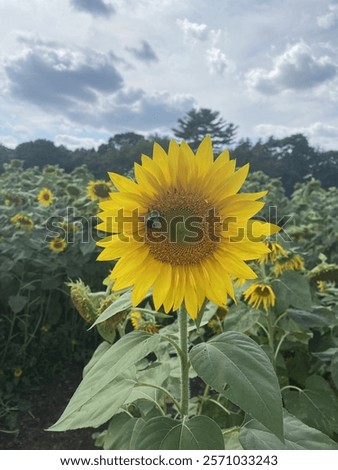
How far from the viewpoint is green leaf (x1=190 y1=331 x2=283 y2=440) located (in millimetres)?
973

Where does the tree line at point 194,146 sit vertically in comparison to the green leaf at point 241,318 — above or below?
above

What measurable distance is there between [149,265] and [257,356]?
390 millimetres

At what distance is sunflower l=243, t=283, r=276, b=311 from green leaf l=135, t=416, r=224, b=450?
0.87 metres

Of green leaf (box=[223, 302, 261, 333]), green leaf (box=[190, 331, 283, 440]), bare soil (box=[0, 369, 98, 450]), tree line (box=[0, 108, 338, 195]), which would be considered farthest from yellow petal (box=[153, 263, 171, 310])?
tree line (box=[0, 108, 338, 195])

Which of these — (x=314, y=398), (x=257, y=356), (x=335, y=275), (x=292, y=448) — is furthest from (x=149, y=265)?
(x=335, y=275)

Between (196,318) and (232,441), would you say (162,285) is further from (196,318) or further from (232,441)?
(232,441)

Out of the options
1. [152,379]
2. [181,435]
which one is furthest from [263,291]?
[181,435]

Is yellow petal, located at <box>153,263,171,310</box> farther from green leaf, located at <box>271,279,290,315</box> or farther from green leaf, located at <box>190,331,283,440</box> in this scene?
green leaf, located at <box>271,279,290,315</box>

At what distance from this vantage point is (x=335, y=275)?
7.44ft

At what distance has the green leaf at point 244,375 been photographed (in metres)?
0.97

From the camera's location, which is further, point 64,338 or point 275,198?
point 275,198

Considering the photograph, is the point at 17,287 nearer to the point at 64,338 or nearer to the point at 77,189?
the point at 64,338

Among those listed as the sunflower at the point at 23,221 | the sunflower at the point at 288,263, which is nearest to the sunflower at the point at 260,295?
the sunflower at the point at 288,263

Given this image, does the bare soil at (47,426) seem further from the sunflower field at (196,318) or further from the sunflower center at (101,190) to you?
the sunflower center at (101,190)
